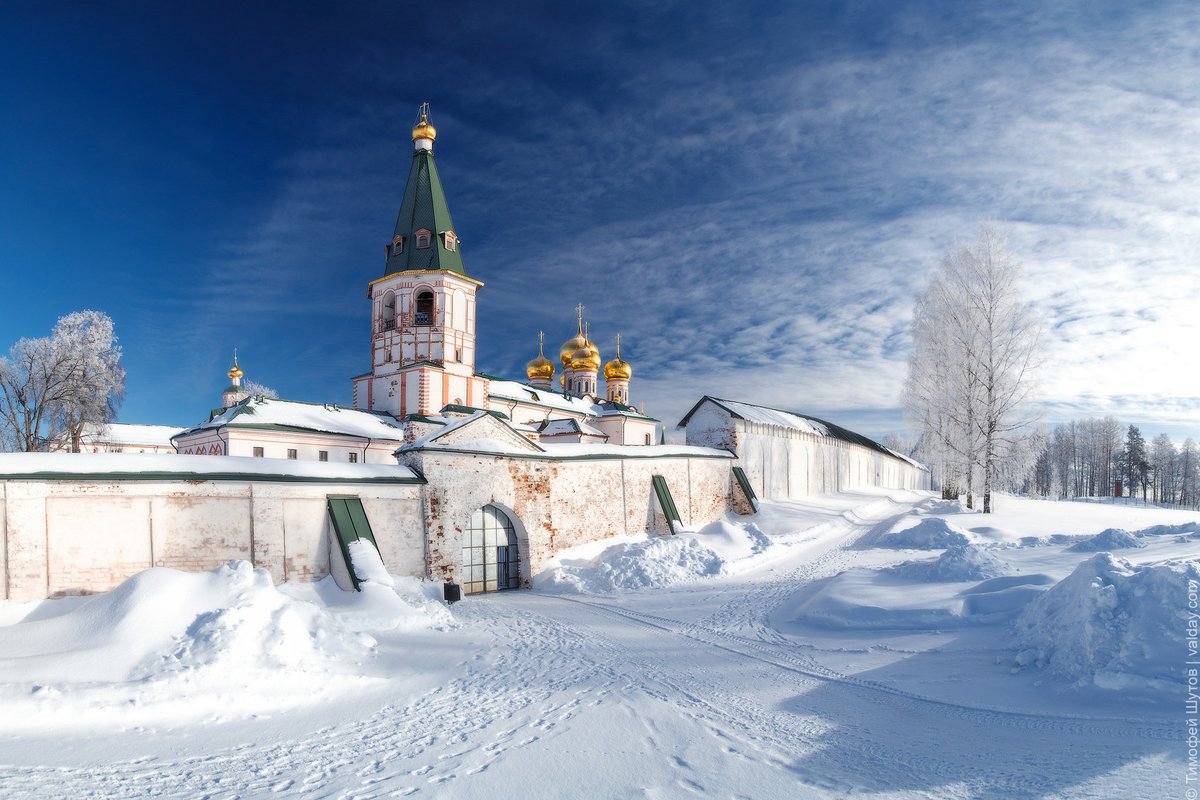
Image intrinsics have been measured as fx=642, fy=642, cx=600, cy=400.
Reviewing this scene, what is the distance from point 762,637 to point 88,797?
7816mm

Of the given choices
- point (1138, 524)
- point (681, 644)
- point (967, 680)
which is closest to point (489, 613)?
point (681, 644)

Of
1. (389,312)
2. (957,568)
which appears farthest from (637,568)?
(389,312)

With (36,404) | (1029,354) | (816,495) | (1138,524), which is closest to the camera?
(1138,524)

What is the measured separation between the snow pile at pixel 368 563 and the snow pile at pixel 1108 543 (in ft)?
45.8

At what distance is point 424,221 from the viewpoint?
106 ft

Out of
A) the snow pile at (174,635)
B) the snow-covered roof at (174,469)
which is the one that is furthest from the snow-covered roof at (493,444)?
the snow pile at (174,635)

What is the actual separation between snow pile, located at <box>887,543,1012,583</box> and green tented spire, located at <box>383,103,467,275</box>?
86.2ft

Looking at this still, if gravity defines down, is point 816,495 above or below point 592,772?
below

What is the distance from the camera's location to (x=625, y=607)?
12.2 m

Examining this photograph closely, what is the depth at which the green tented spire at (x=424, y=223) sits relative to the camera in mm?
32156

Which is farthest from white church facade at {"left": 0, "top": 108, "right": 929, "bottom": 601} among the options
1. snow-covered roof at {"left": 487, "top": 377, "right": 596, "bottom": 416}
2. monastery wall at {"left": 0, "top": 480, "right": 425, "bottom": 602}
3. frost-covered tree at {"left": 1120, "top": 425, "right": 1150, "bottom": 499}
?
frost-covered tree at {"left": 1120, "top": 425, "right": 1150, "bottom": 499}

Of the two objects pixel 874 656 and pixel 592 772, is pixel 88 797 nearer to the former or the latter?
pixel 592 772

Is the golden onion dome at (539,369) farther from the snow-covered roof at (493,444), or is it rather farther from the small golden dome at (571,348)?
the snow-covered roof at (493,444)

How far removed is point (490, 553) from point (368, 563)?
3.38 metres
